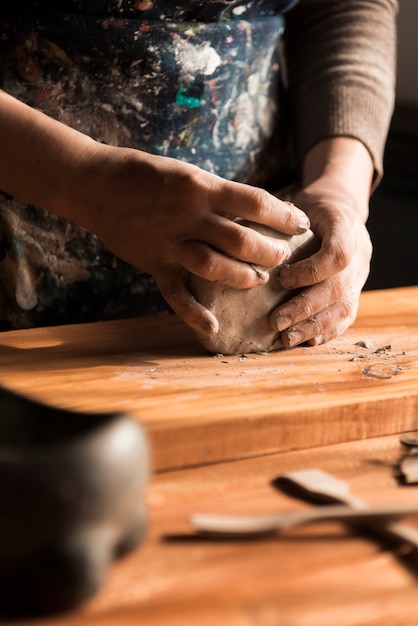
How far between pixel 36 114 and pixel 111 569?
0.76 m

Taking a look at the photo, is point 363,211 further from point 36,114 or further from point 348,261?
point 36,114

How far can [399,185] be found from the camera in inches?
111

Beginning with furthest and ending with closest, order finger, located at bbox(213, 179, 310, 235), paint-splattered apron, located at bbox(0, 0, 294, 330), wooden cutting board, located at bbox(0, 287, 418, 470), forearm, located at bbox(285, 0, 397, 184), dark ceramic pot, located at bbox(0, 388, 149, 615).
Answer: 1. forearm, located at bbox(285, 0, 397, 184)
2. paint-splattered apron, located at bbox(0, 0, 294, 330)
3. finger, located at bbox(213, 179, 310, 235)
4. wooden cutting board, located at bbox(0, 287, 418, 470)
5. dark ceramic pot, located at bbox(0, 388, 149, 615)

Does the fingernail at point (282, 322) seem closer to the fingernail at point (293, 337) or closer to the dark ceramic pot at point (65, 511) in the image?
the fingernail at point (293, 337)

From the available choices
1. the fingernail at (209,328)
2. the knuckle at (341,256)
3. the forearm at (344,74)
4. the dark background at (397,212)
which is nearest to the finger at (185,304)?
the fingernail at (209,328)

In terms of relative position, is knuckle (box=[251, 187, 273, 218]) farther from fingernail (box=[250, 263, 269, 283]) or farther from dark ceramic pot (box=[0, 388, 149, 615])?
dark ceramic pot (box=[0, 388, 149, 615])

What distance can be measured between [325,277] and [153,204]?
0.95 ft

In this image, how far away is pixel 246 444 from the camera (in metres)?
0.98

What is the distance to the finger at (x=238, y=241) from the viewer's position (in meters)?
1.19

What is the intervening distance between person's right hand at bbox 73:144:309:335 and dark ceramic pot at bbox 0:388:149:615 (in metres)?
0.58

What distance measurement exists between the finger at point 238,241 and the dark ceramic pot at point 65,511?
57 cm

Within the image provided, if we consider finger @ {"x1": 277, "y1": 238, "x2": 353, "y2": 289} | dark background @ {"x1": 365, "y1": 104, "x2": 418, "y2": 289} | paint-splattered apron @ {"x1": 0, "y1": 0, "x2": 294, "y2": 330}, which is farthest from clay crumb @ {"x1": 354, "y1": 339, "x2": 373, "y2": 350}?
dark background @ {"x1": 365, "y1": 104, "x2": 418, "y2": 289}

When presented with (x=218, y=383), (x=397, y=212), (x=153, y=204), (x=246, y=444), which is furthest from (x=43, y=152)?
(x=397, y=212)

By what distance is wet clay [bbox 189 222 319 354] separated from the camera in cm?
127
